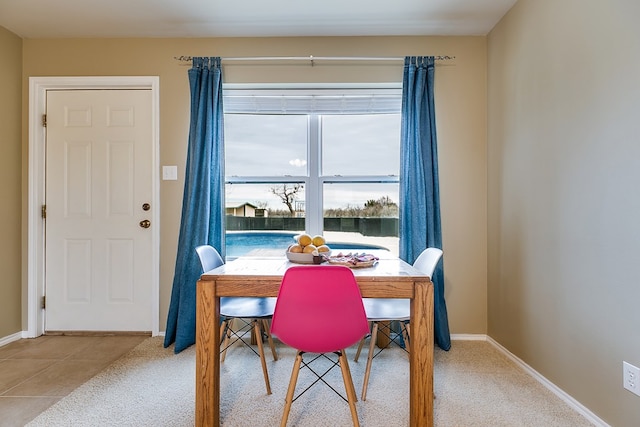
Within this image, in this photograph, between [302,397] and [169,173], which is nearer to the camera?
[302,397]

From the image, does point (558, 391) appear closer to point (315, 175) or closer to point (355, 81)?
point (315, 175)

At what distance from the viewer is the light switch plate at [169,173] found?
8.62 ft

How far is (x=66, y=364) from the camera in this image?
2.18m

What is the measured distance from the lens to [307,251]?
6.04 ft

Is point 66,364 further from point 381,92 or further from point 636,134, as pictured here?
point 636,134

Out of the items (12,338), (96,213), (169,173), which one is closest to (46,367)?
(12,338)

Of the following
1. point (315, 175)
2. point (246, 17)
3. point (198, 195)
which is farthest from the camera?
point (315, 175)

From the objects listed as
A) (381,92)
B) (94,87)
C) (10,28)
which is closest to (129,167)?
(94,87)

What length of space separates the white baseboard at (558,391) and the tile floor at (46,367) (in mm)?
2735

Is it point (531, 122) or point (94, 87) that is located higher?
point (94, 87)

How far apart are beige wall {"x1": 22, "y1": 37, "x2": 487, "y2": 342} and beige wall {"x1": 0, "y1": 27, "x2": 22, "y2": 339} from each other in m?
0.07

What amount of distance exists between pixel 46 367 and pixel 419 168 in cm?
290

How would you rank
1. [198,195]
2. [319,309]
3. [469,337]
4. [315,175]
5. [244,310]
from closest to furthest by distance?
1. [319,309]
2. [244,310]
3. [198,195]
4. [469,337]
5. [315,175]

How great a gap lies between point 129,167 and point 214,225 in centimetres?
89
